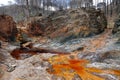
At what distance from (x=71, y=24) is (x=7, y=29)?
11400 millimetres

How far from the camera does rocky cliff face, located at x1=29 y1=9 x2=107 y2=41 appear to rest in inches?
1240

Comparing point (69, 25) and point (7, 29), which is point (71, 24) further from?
point (7, 29)

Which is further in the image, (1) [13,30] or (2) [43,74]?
(1) [13,30]

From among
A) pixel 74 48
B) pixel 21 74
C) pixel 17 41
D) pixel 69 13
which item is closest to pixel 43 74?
pixel 21 74

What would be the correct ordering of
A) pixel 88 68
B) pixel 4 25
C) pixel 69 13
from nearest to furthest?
1. pixel 88 68
2. pixel 4 25
3. pixel 69 13

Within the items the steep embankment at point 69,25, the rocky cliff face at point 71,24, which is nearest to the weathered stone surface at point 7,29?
the steep embankment at point 69,25

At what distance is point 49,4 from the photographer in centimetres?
7262

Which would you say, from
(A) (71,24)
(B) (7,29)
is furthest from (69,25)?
(B) (7,29)

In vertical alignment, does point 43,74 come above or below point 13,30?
below

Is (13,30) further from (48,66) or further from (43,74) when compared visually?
(43,74)

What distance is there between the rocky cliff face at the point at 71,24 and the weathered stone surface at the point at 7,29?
637 centimetres

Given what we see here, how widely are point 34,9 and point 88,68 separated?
59.8 metres

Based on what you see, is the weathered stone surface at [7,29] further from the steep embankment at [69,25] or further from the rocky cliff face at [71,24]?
the rocky cliff face at [71,24]

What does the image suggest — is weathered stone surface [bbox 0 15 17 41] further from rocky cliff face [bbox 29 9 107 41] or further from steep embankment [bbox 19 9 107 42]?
rocky cliff face [bbox 29 9 107 41]
